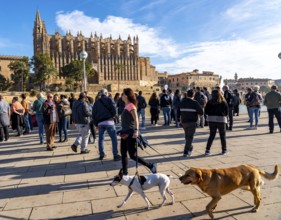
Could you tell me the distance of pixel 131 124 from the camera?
520 cm

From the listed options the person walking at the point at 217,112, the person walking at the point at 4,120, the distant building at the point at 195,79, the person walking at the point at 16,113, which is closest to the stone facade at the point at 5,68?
the distant building at the point at 195,79

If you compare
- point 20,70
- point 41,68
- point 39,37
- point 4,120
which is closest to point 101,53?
point 39,37

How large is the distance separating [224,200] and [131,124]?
2.15 m

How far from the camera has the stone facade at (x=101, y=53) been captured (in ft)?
305

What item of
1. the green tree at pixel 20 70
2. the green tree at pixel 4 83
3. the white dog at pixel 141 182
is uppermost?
the green tree at pixel 20 70

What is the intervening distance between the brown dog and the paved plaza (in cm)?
31

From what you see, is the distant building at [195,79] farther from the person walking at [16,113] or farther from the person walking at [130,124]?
the person walking at [130,124]

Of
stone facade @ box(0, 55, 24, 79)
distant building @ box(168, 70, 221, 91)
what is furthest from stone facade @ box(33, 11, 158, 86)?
distant building @ box(168, 70, 221, 91)

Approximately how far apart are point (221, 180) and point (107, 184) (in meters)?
2.41

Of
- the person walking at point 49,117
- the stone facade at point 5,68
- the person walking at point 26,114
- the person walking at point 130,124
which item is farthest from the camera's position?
the stone facade at point 5,68

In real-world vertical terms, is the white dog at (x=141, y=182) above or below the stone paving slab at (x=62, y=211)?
→ above

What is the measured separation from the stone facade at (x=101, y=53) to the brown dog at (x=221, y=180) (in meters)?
94.9

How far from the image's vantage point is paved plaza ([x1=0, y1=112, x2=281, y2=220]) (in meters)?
3.95

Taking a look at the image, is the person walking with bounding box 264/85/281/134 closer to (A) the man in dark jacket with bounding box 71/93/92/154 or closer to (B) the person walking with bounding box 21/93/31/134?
(A) the man in dark jacket with bounding box 71/93/92/154
